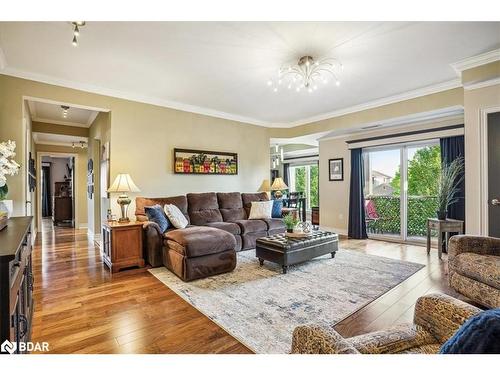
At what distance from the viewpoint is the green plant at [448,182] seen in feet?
13.8

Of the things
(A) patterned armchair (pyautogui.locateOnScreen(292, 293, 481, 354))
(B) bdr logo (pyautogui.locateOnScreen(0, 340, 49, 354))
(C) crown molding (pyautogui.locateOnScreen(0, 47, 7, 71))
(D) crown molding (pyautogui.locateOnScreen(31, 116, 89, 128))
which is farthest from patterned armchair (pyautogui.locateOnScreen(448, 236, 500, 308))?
(D) crown molding (pyautogui.locateOnScreen(31, 116, 89, 128))

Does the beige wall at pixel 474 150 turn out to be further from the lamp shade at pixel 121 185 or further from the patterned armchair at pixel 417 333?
the lamp shade at pixel 121 185

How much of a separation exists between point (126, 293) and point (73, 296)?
51 centimetres

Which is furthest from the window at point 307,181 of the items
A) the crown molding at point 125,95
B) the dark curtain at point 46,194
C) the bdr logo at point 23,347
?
the dark curtain at point 46,194

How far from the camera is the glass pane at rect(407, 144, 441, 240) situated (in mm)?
4969

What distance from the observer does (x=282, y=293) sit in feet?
8.98

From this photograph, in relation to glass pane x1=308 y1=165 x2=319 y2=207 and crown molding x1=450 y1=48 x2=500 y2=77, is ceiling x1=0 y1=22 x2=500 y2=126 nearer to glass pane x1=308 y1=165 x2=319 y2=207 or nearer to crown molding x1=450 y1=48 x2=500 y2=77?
crown molding x1=450 y1=48 x2=500 y2=77

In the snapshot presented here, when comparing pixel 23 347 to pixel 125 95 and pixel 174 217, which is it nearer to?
pixel 174 217

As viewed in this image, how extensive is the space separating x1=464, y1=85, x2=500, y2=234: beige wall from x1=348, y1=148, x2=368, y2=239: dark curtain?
8.02 ft

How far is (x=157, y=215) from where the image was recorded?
12.4ft

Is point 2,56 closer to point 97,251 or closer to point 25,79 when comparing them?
point 25,79

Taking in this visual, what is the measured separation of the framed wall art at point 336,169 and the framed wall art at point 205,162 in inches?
96.3

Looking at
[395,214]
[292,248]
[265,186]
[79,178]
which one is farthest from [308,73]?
[79,178]
